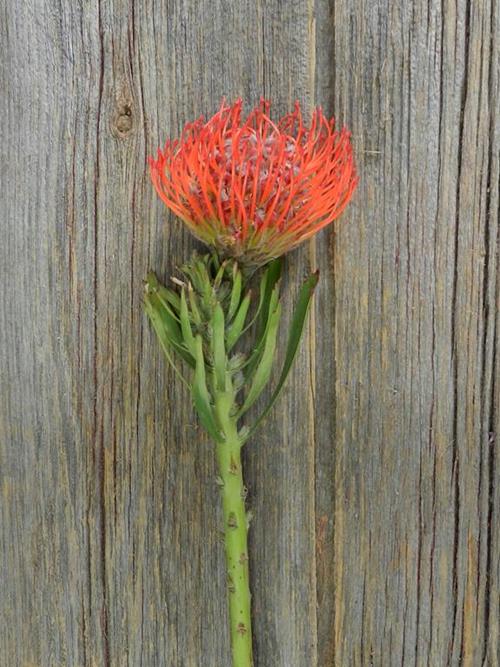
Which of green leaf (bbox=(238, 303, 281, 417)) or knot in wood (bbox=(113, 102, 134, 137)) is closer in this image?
green leaf (bbox=(238, 303, 281, 417))

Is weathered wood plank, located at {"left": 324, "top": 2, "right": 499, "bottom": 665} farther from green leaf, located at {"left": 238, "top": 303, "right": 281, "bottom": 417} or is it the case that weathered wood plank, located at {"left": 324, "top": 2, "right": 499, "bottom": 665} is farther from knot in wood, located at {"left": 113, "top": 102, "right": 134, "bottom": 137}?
knot in wood, located at {"left": 113, "top": 102, "right": 134, "bottom": 137}

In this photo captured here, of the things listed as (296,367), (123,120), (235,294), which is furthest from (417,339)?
(123,120)

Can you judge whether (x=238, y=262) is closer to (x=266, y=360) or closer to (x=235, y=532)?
(x=266, y=360)

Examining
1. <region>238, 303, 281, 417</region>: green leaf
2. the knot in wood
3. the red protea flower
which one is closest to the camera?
the red protea flower

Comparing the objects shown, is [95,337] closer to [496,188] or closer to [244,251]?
[244,251]

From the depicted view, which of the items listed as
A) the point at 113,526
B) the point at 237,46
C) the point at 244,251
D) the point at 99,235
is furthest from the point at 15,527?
the point at 237,46

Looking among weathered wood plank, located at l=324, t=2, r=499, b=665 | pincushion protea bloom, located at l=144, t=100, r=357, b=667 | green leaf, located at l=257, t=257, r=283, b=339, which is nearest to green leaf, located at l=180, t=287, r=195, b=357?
pincushion protea bloom, located at l=144, t=100, r=357, b=667
